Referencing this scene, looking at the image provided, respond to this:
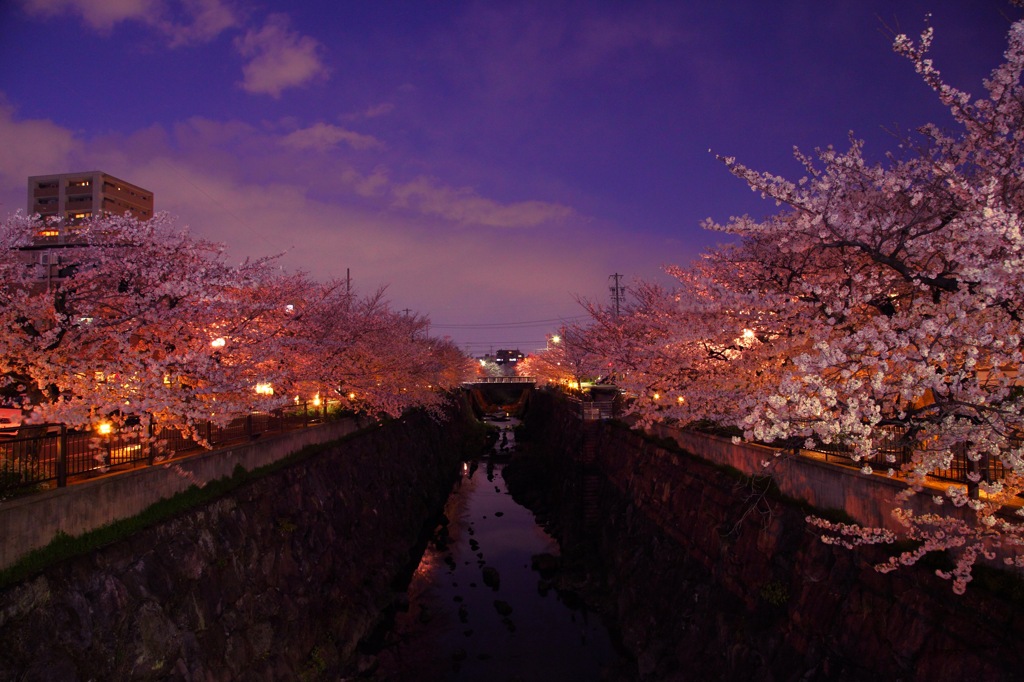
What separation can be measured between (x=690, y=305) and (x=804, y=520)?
5.80 metres

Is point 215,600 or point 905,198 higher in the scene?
point 905,198

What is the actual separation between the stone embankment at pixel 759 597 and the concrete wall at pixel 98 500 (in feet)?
37.1

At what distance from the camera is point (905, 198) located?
28.8 ft

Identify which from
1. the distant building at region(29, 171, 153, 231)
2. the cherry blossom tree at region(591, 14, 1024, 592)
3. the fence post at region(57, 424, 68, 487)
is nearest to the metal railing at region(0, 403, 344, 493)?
the fence post at region(57, 424, 68, 487)

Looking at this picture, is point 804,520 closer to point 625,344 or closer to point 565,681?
point 565,681

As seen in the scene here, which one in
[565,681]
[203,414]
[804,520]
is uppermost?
[203,414]

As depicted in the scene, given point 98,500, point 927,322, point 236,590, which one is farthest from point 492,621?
point 927,322

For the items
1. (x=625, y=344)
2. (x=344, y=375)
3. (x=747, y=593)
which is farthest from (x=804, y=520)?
(x=344, y=375)

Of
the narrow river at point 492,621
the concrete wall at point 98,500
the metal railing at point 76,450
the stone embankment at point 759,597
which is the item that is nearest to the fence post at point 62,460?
the metal railing at point 76,450

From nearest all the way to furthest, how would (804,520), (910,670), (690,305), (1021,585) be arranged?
(1021,585) < (910,670) < (804,520) < (690,305)

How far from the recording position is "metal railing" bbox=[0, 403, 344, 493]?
923cm

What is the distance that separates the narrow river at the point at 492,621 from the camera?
16.3 meters

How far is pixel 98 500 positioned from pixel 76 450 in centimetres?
145

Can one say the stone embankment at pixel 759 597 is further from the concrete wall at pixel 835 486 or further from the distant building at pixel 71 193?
the distant building at pixel 71 193
